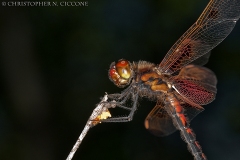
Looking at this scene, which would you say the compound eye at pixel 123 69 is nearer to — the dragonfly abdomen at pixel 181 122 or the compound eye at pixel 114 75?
the compound eye at pixel 114 75

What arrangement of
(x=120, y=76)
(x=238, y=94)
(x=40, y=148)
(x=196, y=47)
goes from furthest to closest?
1. (x=238, y=94)
2. (x=40, y=148)
3. (x=196, y=47)
4. (x=120, y=76)

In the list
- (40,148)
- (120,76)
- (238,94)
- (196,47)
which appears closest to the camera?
(120,76)

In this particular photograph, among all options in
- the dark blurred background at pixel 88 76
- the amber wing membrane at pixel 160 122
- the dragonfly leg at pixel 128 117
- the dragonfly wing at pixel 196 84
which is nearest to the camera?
the dragonfly leg at pixel 128 117

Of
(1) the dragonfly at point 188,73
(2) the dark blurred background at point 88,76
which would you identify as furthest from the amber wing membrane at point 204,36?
(2) the dark blurred background at point 88,76

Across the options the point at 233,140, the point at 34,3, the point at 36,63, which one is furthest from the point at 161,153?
the point at 34,3

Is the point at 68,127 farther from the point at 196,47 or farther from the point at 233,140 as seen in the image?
the point at 196,47

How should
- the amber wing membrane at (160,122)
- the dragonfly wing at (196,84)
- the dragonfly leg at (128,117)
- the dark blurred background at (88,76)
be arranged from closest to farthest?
the dragonfly leg at (128,117)
the dragonfly wing at (196,84)
the amber wing membrane at (160,122)
the dark blurred background at (88,76)

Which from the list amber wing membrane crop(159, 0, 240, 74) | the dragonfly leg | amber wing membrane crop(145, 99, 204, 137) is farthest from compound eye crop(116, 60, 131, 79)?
amber wing membrane crop(145, 99, 204, 137)
